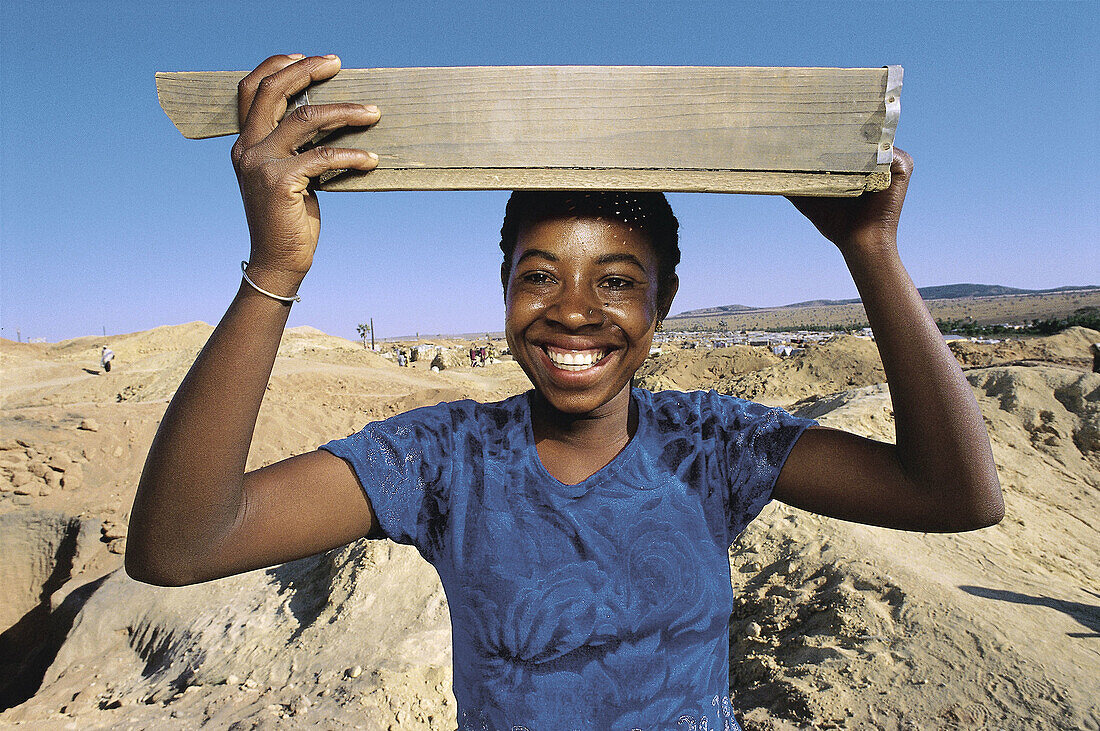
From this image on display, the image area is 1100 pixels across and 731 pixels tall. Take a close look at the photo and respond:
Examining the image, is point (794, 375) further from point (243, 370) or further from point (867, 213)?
point (243, 370)

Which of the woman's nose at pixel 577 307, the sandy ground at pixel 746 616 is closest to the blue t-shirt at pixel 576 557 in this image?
the woman's nose at pixel 577 307

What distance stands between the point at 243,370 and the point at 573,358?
61 centimetres

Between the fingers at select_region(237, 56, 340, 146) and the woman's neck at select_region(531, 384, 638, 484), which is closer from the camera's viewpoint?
the fingers at select_region(237, 56, 340, 146)

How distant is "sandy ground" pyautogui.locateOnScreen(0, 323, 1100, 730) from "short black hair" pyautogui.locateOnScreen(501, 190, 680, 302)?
2.49m

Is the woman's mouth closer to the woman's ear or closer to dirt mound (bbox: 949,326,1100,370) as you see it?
the woman's ear

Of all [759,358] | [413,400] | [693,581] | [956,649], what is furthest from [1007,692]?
[759,358]

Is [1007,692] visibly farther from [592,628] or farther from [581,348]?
[581,348]

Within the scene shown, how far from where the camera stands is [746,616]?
3.84 meters

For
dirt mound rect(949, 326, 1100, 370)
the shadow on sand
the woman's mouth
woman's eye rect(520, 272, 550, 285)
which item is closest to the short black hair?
woman's eye rect(520, 272, 550, 285)

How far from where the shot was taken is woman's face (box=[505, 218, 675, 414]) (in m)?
1.20

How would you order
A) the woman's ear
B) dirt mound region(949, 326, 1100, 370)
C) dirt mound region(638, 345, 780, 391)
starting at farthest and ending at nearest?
1. dirt mound region(638, 345, 780, 391)
2. dirt mound region(949, 326, 1100, 370)
3. the woman's ear

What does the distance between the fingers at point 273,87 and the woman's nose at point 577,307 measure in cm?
57

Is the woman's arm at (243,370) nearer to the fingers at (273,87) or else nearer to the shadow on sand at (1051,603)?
the fingers at (273,87)

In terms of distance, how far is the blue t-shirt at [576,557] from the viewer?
111cm
